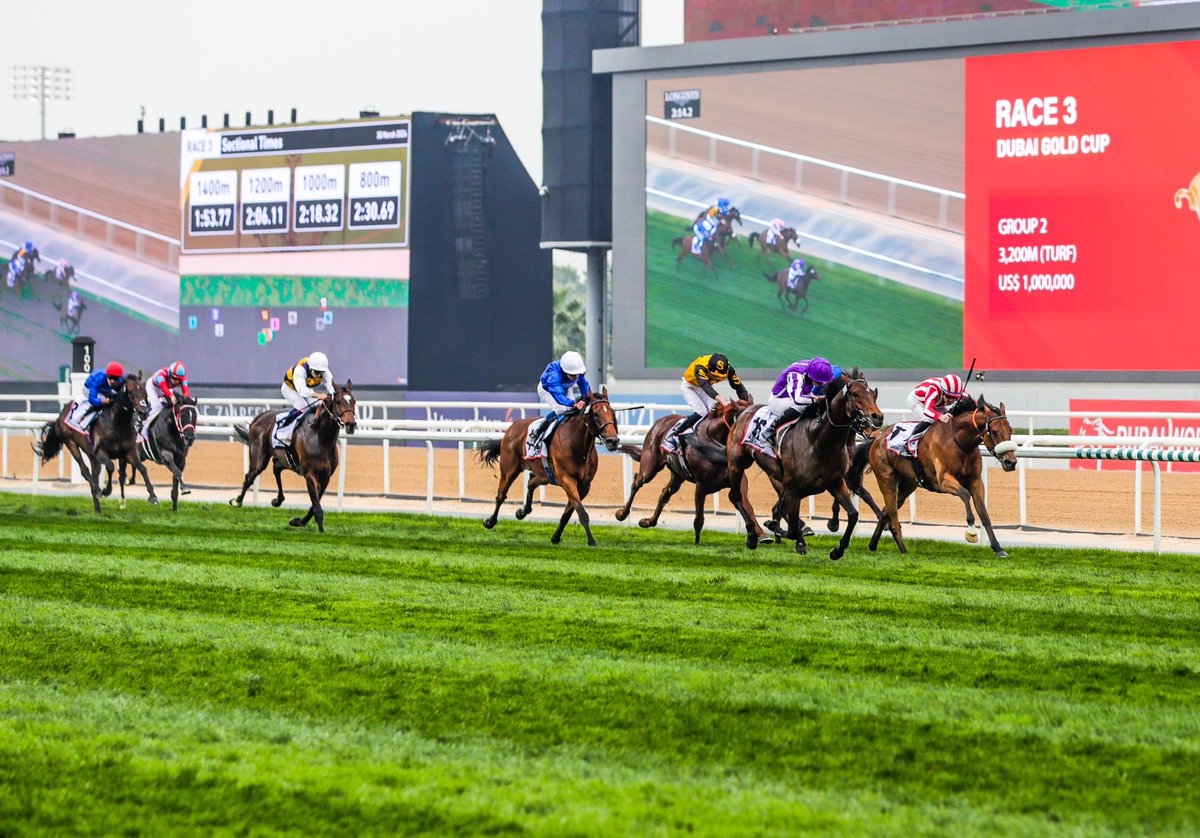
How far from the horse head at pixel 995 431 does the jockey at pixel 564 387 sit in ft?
9.52

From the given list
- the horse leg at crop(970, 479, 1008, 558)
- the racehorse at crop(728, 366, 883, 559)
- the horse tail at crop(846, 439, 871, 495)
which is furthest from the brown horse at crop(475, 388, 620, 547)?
the horse leg at crop(970, 479, 1008, 558)

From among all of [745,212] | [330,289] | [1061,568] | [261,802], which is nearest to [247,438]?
[1061,568]

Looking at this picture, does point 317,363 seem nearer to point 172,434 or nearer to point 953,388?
point 172,434

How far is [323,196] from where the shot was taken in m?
41.2

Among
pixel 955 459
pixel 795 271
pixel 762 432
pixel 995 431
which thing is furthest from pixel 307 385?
pixel 795 271

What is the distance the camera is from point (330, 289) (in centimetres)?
4150

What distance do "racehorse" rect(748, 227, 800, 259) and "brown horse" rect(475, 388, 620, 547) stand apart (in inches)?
549

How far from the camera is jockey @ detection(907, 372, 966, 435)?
1222cm

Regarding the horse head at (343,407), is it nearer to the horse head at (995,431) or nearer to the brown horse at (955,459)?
the brown horse at (955,459)

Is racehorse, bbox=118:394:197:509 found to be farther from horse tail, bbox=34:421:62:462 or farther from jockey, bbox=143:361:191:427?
horse tail, bbox=34:421:62:462

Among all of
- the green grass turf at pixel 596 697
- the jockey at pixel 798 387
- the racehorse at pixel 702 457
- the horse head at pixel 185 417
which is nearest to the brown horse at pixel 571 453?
the racehorse at pixel 702 457

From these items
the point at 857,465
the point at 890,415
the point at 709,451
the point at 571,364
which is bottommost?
the point at 857,465

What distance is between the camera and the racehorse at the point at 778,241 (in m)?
26.9

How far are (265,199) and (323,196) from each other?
1806 mm
